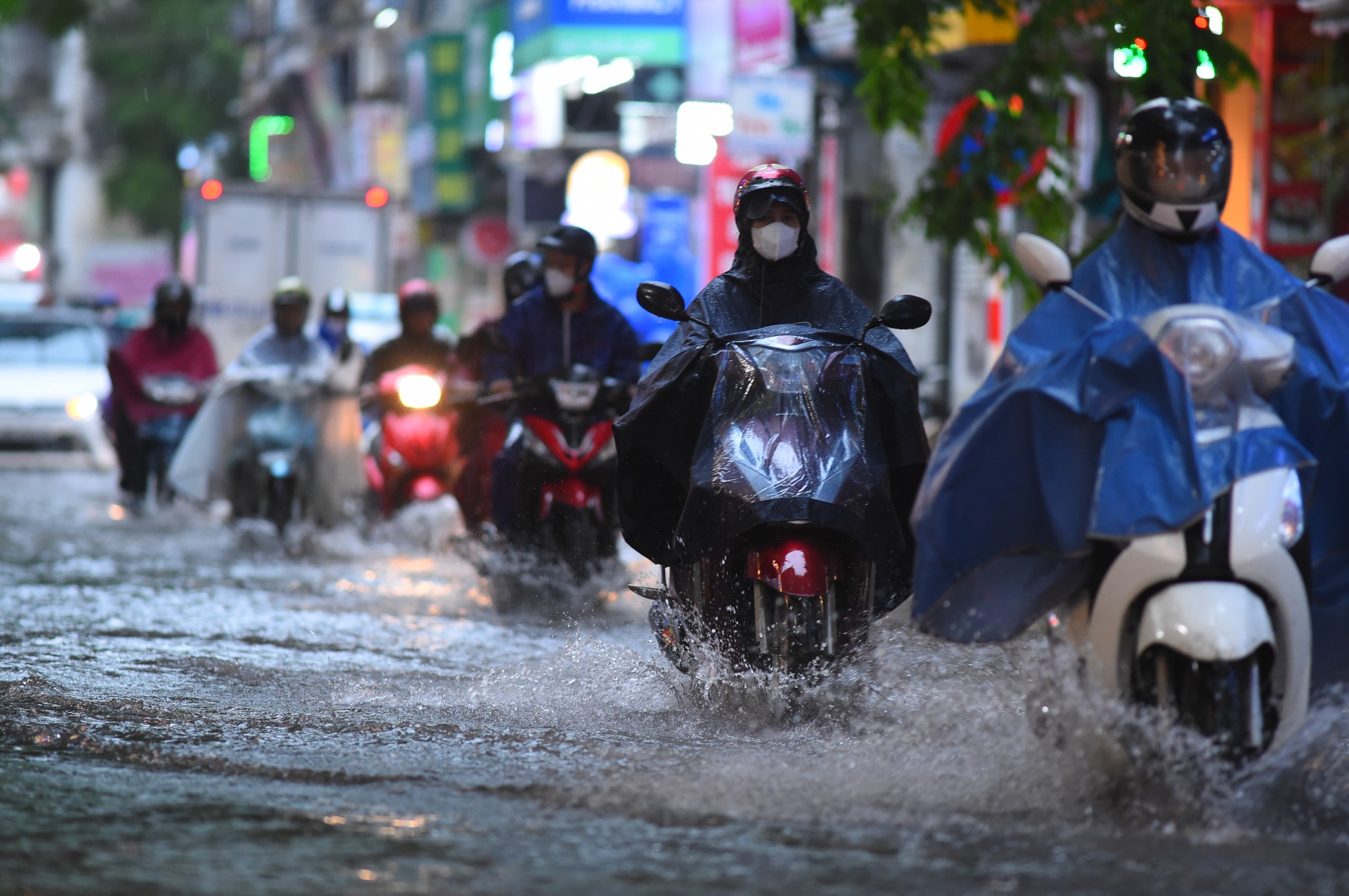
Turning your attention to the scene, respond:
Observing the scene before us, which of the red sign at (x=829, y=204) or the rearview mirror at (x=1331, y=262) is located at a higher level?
the red sign at (x=829, y=204)

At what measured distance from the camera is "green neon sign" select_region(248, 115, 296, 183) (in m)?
57.2

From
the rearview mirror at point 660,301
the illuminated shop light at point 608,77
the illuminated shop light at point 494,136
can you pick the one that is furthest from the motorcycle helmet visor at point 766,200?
the illuminated shop light at point 494,136

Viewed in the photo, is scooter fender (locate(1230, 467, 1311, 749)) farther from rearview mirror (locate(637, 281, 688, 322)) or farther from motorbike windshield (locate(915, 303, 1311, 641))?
rearview mirror (locate(637, 281, 688, 322))

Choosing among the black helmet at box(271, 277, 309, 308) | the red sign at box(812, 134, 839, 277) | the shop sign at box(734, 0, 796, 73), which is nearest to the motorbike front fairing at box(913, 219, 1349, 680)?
the black helmet at box(271, 277, 309, 308)

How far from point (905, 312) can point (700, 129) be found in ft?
62.3

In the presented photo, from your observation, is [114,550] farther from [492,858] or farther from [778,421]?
[492,858]

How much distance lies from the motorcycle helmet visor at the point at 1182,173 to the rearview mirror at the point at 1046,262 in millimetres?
276

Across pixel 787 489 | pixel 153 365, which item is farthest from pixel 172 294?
pixel 787 489

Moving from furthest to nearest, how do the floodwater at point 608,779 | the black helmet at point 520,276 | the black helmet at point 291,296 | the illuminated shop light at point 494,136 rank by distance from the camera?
the illuminated shop light at point 494,136 → the black helmet at point 291,296 → the black helmet at point 520,276 → the floodwater at point 608,779

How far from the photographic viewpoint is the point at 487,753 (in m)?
5.80

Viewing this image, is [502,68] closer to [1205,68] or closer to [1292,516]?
[1205,68]

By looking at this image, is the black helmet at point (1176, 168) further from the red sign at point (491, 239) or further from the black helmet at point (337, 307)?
the red sign at point (491, 239)

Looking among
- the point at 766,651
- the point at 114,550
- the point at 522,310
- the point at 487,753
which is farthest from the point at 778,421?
the point at 114,550

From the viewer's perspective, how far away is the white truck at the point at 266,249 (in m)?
23.6
